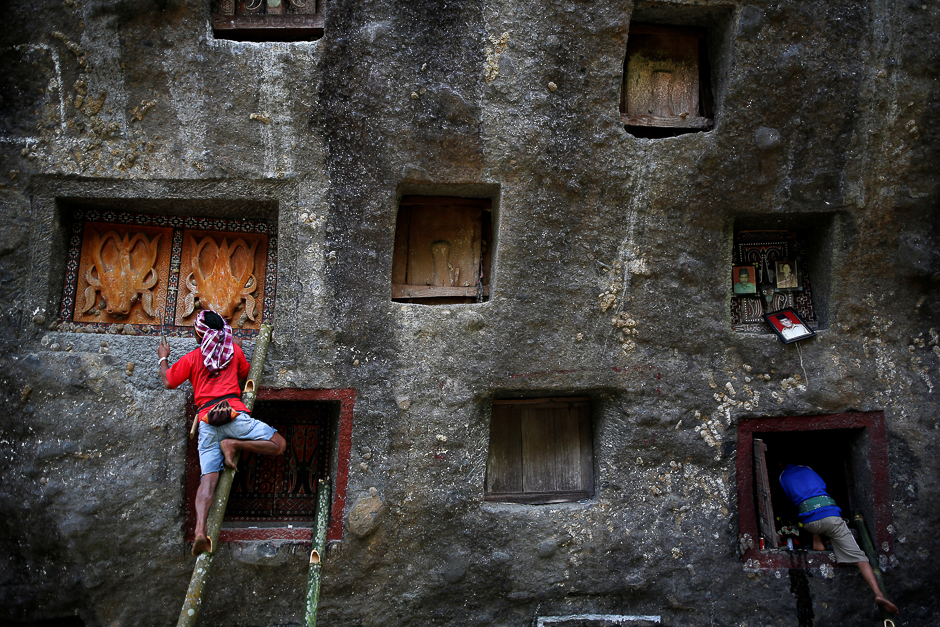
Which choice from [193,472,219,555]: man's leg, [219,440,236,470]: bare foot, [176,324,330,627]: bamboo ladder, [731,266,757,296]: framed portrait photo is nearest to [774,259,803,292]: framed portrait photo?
[731,266,757,296]: framed portrait photo

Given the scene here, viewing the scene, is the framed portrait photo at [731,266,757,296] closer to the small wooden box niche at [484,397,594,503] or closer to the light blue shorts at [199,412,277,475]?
the small wooden box niche at [484,397,594,503]

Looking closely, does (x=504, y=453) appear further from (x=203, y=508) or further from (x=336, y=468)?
(x=203, y=508)

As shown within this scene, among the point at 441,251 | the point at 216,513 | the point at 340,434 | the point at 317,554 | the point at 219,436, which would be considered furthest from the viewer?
the point at 441,251

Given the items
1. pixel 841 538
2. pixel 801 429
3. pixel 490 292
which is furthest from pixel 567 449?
pixel 841 538

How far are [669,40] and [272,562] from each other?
4502 mm

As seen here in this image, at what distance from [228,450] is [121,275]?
1.47 meters

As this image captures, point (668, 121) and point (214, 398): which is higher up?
point (668, 121)

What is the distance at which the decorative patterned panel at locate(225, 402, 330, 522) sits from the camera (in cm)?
388

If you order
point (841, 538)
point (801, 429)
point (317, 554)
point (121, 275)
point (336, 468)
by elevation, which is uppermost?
point (121, 275)

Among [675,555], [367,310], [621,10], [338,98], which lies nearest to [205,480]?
[367,310]

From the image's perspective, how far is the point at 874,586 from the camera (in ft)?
12.2

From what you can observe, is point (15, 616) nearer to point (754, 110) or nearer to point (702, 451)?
point (702, 451)

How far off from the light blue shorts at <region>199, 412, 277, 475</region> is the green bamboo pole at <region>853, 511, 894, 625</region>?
4040mm

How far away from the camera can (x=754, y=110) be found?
374 centimetres
